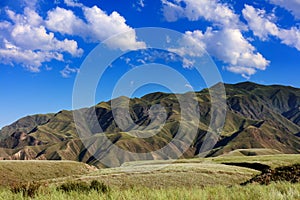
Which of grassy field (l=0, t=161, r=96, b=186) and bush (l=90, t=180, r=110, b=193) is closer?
bush (l=90, t=180, r=110, b=193)

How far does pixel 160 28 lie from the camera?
5356cm

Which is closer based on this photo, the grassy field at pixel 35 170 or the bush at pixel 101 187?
the bush at pixel 101 187

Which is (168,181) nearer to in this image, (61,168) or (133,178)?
(133,178)

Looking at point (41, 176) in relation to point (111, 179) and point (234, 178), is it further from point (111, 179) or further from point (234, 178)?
point (234, 178)

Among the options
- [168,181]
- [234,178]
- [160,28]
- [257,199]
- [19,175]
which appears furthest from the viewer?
[19,175]

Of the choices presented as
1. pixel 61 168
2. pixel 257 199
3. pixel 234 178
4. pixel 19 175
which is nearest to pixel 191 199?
pixel 257 199

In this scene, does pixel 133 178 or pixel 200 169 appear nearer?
pixel 133 178

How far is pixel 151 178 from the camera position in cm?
4819

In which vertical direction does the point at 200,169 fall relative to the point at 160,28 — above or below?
below

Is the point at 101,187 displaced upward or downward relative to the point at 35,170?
downward

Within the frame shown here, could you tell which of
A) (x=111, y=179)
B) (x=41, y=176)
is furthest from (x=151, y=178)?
(x=41, y=176)

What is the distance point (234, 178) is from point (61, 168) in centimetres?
4118

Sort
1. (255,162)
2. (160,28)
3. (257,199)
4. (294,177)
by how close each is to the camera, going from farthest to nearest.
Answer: (255,162), (160,28), (294,177), (257,199)

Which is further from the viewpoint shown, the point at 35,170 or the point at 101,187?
the point at 35,170
